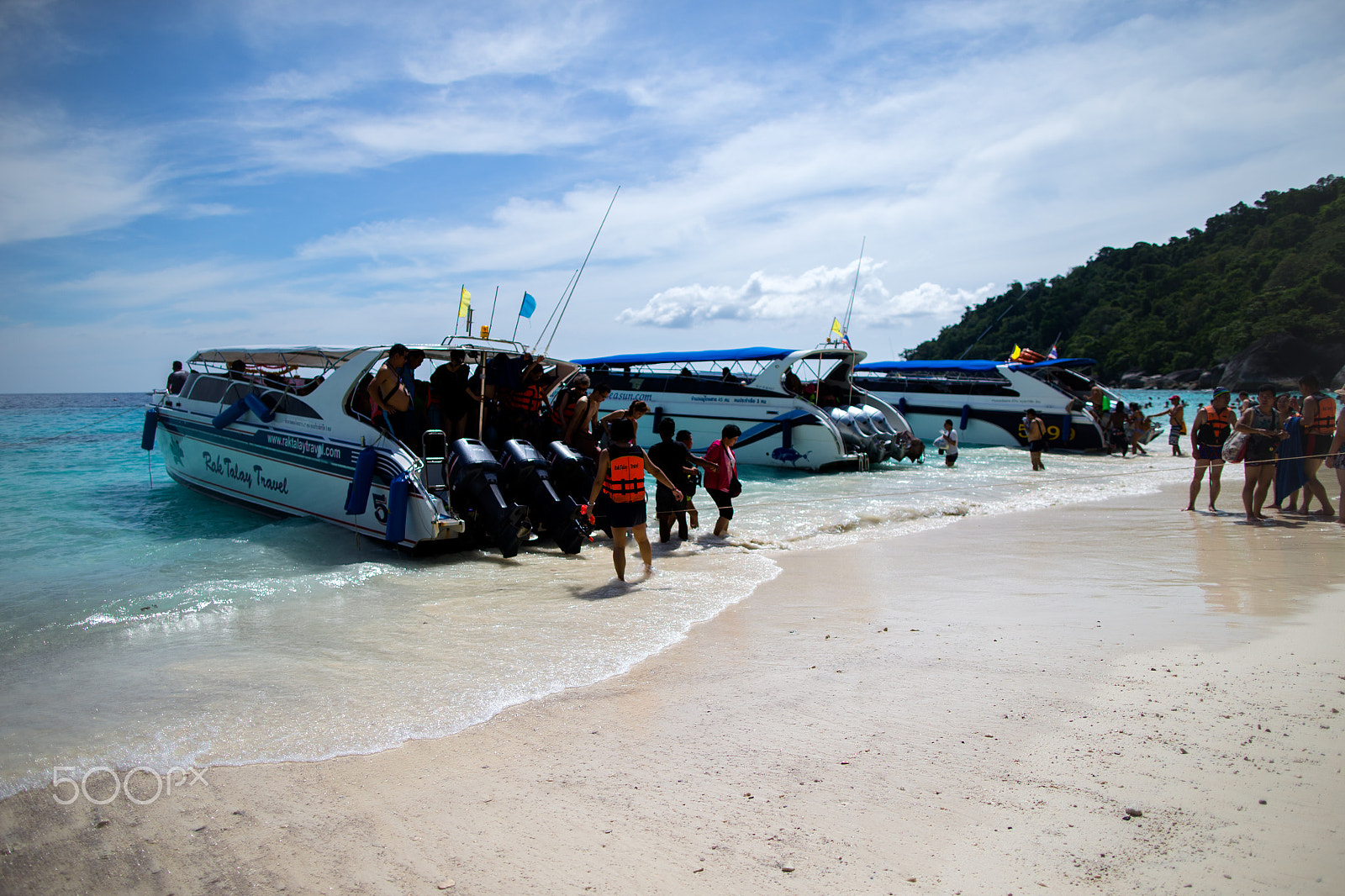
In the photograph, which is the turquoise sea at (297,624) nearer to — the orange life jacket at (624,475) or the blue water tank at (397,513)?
the blue water tank at (397,513)

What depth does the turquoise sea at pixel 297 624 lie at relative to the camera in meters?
3.83

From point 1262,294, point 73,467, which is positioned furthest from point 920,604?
point 1262,294

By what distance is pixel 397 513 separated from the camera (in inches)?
307

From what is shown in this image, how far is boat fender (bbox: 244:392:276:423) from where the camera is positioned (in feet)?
32.8

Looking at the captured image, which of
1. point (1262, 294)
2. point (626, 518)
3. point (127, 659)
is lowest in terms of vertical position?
point (127, 659)

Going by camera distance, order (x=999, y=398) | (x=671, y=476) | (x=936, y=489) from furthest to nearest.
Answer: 1. (x=999, y=398)
2. (x=936, y=489)
3. (x=671, y=476)

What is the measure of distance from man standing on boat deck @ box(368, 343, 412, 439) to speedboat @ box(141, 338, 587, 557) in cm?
25

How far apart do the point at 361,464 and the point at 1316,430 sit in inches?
428

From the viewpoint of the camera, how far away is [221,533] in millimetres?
10016

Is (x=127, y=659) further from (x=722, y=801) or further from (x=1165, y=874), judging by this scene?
(x=1165, y=874)

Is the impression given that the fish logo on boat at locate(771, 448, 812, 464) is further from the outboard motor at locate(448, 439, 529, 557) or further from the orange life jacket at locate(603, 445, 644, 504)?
the orange life jacket at locate(603, 445, 644, 504)

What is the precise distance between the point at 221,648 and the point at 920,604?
4.78m

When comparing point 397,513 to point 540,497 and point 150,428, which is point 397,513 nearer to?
point 540,497

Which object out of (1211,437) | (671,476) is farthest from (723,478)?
(1211,437)
